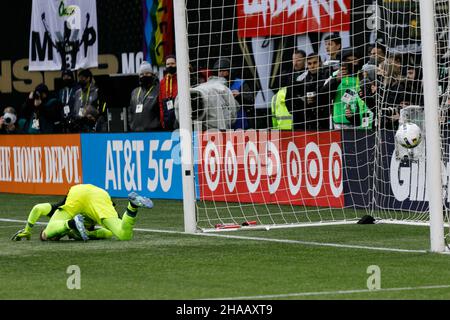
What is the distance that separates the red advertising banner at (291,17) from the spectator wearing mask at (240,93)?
1.78 feet

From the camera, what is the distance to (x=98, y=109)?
2458 cm

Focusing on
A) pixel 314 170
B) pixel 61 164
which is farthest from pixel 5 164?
pixel 314 170

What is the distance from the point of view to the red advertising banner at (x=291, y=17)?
18.8 metres

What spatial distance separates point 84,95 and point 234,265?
1304cm

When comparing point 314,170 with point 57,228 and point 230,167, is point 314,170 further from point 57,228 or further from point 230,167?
point 57,228

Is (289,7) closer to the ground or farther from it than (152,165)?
farther from it

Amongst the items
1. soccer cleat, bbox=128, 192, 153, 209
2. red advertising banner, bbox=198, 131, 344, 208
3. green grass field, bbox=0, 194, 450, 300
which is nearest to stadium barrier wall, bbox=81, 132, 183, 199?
red advertising banner, bbox=198, 131, 344, 208

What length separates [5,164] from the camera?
1007 inches

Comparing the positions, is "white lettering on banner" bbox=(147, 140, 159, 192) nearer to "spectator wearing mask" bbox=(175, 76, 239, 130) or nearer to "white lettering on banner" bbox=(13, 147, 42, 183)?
"spectator wearing mask" bbox=(175, 76, 239, 130)

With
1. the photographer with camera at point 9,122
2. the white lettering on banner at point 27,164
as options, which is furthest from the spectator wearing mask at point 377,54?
the photographer with camera at point 9,122

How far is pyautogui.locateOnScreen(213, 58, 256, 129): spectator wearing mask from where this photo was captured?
19375mm
